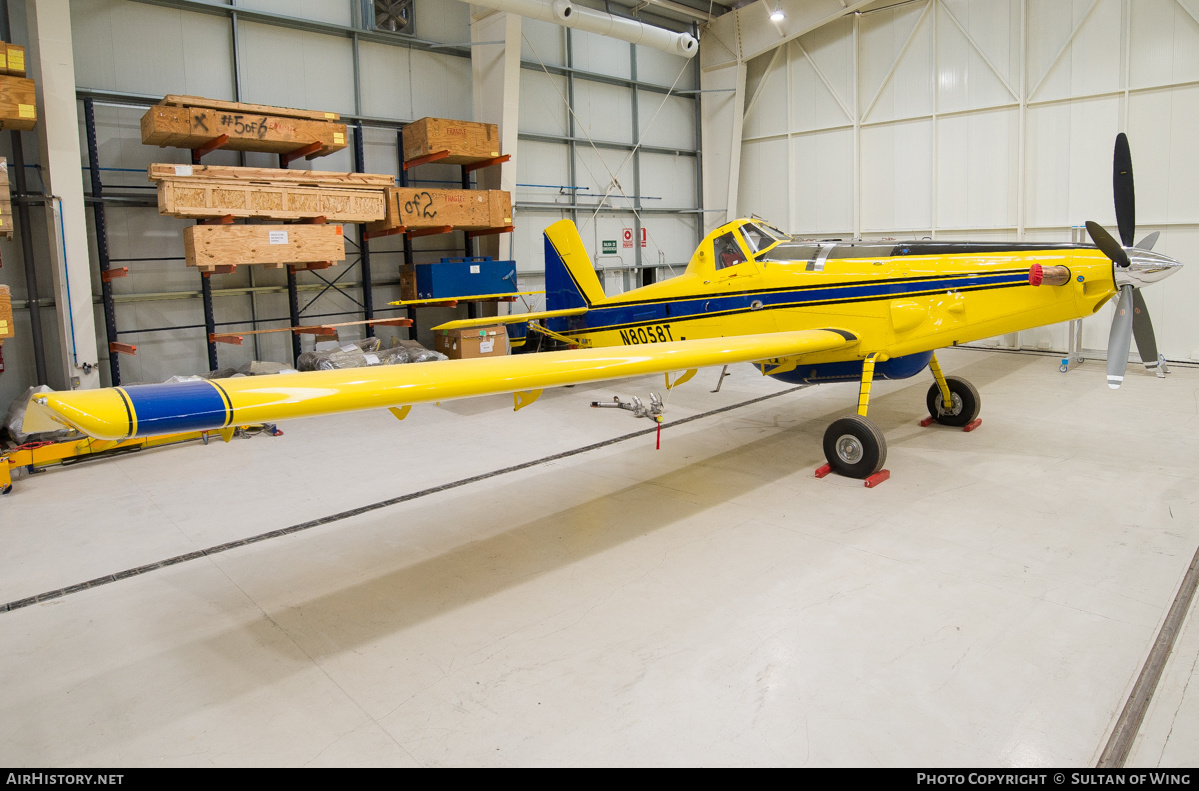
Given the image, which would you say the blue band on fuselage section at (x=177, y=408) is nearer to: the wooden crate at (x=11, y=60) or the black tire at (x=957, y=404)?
the wooden crate at (x=11, y=60)

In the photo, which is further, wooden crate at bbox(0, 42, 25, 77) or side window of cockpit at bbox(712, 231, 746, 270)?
side window of cockpit at bbox(712, 231, 746, 270)

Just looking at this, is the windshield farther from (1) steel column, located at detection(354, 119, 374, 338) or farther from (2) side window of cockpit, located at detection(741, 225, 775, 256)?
(1) steel column, located at detection(354, 119, 374, 338)

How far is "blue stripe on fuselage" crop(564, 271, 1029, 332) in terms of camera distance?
6.14 m

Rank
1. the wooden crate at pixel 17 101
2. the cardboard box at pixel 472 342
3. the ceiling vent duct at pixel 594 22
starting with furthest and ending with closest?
1. the cardboard box at pixel 472 342
2. the ceiling vent duct at pixel 594 22
3. the wooden crate at pixel 17 101

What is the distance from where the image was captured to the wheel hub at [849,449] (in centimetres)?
617

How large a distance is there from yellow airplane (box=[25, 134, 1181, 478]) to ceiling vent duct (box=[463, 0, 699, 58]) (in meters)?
4.98

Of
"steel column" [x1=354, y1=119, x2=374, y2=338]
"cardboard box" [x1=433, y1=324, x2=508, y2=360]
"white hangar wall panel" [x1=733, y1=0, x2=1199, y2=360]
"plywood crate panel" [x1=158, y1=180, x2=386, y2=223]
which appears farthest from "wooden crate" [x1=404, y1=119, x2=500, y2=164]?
"white hangar wall panel" [x1=733, y1=0, x2=1199, y2=360]

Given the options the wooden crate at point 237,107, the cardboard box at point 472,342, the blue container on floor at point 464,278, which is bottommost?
the cardboard box at point 472,342

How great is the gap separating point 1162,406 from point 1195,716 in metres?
6.87

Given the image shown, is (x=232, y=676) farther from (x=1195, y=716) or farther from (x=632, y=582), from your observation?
(x=1195, y=716)

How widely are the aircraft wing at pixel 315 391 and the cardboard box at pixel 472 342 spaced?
6119 mm

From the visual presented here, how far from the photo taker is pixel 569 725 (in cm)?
304

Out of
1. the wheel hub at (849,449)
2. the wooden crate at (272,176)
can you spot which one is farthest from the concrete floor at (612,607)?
the wooden crate at (272,176)

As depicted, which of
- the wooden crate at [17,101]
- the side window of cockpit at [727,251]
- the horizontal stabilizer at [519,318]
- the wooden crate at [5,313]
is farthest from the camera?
the horizontal stabilizer at [519,318]
